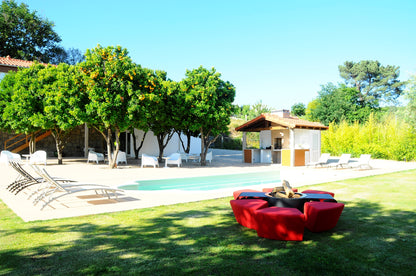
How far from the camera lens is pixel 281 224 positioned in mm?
4074

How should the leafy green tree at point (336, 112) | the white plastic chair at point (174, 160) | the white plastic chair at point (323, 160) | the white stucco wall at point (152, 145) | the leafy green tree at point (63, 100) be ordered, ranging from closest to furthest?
1. the leafy green tree at point (63, 100)
2. the white plastic chair at point (174, 160)
3. the white plastic chair at point (323, 160)
4. the white stucco wall at point (152, 145)
5. the leafy green tree at point (336, 112)

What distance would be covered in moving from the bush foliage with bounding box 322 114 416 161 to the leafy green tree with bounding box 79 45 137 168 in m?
16.9

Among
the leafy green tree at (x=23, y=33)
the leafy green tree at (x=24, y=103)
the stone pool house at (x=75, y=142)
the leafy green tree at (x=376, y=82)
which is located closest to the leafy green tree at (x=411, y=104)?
the stone pool house at (x=75, y=142)

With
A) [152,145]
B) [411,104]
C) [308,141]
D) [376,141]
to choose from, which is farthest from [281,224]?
[152,145]

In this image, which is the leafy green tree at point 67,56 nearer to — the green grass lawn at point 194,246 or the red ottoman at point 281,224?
the green grass lawn at point 194,246

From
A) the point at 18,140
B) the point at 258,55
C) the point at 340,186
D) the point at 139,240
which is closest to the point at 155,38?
the point at 258,55

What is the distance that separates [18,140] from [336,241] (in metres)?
25.1

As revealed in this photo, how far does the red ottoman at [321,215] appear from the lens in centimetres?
434

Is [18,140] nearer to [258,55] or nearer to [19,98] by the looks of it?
[19,98]

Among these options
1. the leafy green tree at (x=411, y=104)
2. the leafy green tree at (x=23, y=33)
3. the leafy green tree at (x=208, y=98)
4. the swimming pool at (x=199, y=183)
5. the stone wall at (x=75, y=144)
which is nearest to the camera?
the swimming pool at (x=199, y=183)

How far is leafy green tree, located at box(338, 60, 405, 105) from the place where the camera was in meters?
48.4

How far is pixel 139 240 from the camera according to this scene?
13.5 ft

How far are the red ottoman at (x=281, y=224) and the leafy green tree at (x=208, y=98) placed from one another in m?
11.4

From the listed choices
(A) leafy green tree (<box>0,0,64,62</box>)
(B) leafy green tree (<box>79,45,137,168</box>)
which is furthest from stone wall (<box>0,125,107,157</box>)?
(A) leafy green tree (<box>0,0,64,62</box>)
